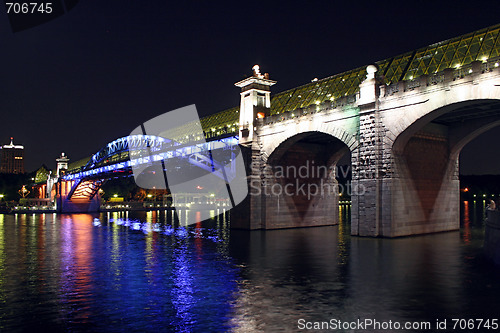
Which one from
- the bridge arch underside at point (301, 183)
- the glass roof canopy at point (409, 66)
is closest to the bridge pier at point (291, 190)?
the bridge arch underside at point (301, 183)

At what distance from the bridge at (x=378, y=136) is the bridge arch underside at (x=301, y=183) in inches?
3.2

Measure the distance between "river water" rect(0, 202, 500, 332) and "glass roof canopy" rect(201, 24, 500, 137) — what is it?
10118 millimetres

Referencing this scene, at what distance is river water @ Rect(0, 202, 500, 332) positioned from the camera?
9.94 m

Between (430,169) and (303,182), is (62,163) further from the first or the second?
(430,169)

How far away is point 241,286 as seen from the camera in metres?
13.5

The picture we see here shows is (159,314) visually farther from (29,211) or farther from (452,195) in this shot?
(29,211)

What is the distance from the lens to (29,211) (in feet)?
263

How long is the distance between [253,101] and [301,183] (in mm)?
7630

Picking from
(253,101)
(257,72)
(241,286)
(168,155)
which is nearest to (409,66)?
(257,72)

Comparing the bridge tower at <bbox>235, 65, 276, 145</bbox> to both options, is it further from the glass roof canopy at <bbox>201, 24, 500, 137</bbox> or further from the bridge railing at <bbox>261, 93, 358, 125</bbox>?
the glass roof canopy at <bbox>201, 24, 500, 137</bbox>

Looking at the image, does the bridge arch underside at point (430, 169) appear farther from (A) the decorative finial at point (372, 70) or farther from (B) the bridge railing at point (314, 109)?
(B) the bridge railing at point (314, 109)

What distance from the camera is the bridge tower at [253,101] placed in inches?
1368

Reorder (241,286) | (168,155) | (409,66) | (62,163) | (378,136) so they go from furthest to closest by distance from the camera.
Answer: (62,163) < (168,155) < (409,66) < (378,136) < (241,286)

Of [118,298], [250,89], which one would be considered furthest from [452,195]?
[118,298]
